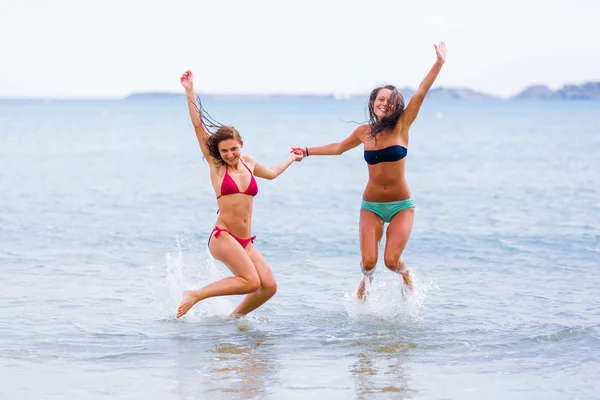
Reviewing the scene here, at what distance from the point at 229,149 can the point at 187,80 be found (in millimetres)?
893

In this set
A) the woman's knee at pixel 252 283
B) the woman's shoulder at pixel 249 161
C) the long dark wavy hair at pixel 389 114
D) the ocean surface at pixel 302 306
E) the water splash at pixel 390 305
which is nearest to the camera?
the ocean surface at pixel 302 306

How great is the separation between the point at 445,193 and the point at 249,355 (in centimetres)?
1929

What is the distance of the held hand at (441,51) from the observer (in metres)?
8.80

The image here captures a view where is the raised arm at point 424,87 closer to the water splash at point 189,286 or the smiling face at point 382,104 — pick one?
the smiling face at point 382,104

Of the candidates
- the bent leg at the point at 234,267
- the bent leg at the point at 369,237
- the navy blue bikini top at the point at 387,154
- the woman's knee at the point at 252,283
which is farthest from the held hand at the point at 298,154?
the woman's knee at the point at 252,283

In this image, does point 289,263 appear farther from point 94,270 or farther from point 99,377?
point 99,377

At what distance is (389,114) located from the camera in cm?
903

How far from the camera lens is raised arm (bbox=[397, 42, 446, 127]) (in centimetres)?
873

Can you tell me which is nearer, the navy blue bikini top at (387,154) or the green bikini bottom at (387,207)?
the navy blue bikini top at (387,154)

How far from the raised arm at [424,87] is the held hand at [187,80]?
81.0 inches

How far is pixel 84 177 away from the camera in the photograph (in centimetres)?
3114

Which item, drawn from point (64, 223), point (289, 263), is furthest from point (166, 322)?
point (64, 223)

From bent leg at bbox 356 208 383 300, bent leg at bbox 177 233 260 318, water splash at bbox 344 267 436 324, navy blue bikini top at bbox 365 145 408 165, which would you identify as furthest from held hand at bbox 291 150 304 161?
water splash at bbox 344 267 436 324

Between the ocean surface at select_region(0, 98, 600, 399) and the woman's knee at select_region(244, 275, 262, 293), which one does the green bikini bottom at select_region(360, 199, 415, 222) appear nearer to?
the ocean surface at select_region(0, 98, 600, 399)
